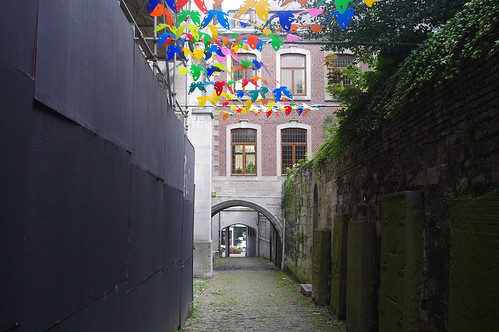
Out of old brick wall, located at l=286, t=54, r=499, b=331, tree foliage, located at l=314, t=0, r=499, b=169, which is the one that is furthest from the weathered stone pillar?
old brick wall, located at l=286, t=54, r=499, b=331

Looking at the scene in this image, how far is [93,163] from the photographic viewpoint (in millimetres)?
3270

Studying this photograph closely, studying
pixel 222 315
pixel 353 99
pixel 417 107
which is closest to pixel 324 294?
pixel 222 315

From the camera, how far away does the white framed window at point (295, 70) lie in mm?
21672

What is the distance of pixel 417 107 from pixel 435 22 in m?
2.05

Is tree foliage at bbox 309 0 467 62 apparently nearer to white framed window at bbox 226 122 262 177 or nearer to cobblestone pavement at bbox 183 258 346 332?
cobblestone pavement at bbox 183 258 346 332

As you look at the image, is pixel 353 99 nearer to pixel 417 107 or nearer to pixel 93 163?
pixel 417 107

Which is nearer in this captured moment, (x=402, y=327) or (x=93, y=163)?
(x=93, y=163)

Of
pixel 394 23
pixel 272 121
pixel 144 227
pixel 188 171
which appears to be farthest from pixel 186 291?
pixel 272 121

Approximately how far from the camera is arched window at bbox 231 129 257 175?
21.3m

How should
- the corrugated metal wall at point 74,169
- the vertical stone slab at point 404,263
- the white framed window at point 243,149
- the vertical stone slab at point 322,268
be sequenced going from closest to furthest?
the corrugated metal wall at point 74,169, the vertical stone slab at point 404,263, the vertical stone slab at point 322,268, the white framed window at point 243,149

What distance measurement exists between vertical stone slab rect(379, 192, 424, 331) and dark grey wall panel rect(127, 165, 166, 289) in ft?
9.02

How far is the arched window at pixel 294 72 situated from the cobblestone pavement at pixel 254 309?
29.2ft

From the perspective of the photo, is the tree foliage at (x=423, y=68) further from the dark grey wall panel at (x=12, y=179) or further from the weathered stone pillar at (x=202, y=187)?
the weathered stone pillar at (x=202, y=187)

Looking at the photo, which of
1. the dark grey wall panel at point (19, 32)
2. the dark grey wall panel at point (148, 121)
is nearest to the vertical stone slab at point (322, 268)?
the dark grey wall panel at point (148, 121)
